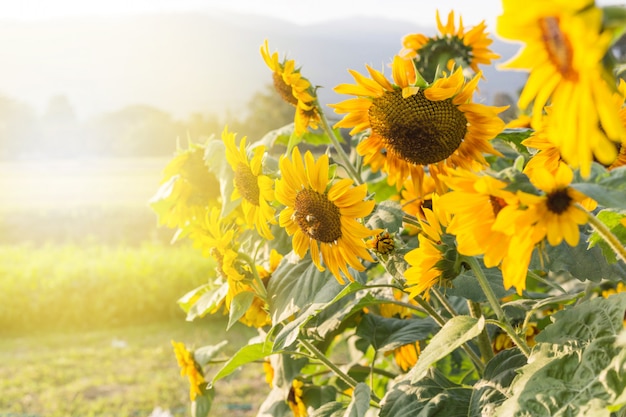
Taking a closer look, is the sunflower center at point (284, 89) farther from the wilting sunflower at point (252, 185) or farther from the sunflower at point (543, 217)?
the sunflower at point (543, 217)

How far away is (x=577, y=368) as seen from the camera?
493 millimetres

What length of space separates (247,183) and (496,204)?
36cm

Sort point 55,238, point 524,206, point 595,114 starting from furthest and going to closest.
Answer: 1. point 55,238
2. point 524,206
3. point 595,114

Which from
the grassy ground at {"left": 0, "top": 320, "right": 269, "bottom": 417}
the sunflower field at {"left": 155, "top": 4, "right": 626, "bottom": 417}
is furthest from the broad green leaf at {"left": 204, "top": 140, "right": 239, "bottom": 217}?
the grassy ground at {"left": 0, "top": 320, "right": 269, "bottom": 417}

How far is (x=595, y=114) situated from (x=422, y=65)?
683 millimetres

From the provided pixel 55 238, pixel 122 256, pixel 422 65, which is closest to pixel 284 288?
pixel 422 65

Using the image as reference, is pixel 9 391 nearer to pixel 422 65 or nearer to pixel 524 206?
pixel 422 65

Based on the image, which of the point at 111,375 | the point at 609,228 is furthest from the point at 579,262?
the point at 111,375

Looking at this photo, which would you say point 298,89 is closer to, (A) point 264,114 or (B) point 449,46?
(B) point 449,46

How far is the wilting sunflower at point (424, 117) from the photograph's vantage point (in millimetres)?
653

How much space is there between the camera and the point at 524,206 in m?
0.43

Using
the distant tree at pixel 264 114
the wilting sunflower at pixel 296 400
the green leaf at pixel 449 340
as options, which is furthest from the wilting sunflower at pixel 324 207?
the distant tree at pixel 264 114

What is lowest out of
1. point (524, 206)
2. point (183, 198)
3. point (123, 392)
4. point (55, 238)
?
point (123, 392)

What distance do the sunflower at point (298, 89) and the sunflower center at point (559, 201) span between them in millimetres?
437
